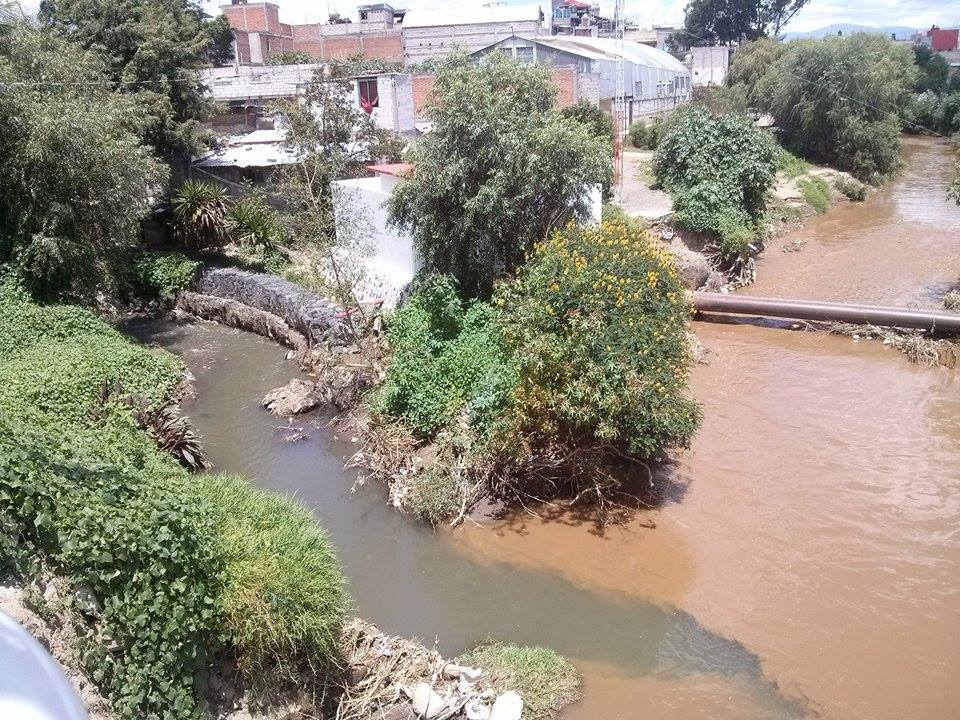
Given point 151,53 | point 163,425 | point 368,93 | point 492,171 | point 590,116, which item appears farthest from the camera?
point 368,93

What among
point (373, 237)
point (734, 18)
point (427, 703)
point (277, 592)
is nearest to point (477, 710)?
point (427, 703)

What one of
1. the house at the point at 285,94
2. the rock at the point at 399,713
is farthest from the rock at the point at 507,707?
the house at the point at 285,94

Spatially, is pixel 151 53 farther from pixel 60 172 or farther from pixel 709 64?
pixel 709 64

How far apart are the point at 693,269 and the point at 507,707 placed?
15681 millimetres

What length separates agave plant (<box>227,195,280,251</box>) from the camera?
2147 cm

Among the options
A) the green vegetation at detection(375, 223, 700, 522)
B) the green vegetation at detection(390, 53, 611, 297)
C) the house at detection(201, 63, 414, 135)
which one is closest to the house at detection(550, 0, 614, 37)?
the house at detection(201, 63, 414, 135)

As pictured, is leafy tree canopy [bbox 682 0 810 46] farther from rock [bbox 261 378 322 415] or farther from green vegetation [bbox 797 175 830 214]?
rock [bbox 261 378 322 415]

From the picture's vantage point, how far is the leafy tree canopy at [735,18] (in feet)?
236

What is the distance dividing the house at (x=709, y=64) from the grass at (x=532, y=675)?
60539 mm

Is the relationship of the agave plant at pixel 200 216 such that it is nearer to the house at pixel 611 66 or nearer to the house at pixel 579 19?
the house at pixel 611 66

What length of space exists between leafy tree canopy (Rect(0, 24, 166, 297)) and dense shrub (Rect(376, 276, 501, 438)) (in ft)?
22.2

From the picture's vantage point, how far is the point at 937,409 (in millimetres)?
13961

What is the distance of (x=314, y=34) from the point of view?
216ft

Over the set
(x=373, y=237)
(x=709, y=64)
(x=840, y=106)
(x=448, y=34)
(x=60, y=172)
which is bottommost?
(x=373, y=237)
